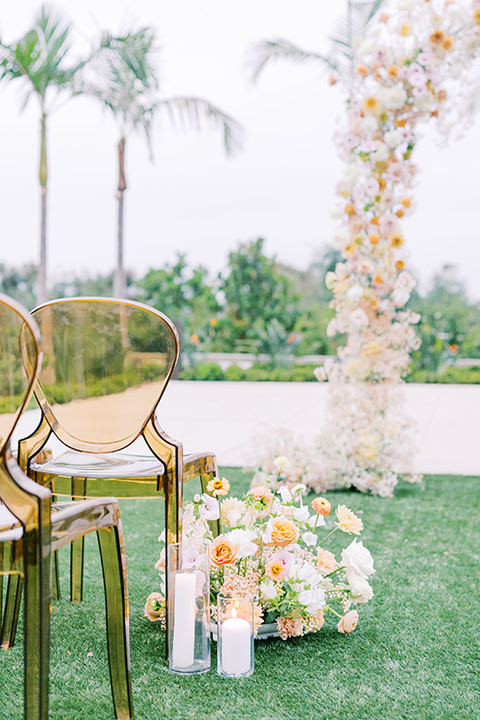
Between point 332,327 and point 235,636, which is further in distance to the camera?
point 332,327

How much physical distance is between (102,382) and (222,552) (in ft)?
1.88

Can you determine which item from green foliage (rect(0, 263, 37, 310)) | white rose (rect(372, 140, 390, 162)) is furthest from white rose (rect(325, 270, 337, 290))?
green foliage (rect(0, 263, 37, 310))

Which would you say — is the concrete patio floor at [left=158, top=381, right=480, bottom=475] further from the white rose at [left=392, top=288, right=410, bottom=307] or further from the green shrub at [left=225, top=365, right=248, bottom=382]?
the green shrub at [left=225, top=365, right=248, bottom=382]

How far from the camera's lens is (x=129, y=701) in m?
1.59

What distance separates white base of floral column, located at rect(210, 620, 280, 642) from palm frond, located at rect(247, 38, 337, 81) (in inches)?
188

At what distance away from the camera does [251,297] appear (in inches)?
647

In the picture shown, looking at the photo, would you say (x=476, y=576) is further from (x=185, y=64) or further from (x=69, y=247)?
(x=69, y=247)

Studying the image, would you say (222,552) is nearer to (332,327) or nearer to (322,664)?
(322,664)

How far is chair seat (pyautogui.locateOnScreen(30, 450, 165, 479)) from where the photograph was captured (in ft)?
6.27

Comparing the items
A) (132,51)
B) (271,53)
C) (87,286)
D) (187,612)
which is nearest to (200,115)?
(132,51)

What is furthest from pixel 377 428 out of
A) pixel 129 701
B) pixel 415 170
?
pixel 129 701

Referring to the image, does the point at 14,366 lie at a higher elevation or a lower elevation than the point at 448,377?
higher

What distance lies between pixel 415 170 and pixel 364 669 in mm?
2755

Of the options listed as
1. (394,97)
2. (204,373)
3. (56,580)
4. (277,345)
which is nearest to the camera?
(56,580)
